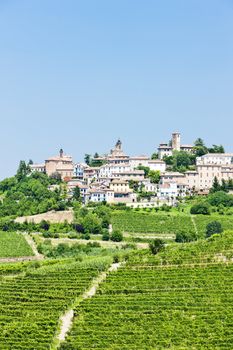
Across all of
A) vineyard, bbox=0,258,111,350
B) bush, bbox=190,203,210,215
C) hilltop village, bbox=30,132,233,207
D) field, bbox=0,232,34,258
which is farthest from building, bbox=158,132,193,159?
vineyard, bbox=0,258,111,350

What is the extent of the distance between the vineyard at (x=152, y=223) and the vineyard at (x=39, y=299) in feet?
69.8

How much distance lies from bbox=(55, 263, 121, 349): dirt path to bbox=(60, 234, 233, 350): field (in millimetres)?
385

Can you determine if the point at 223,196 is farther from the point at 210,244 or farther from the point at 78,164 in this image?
the point at 210,244

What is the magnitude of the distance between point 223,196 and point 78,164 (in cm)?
2246

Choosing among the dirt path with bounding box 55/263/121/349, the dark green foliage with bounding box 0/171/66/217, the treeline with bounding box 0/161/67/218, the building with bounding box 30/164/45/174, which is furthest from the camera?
the building with bounding box 30/164/45/174

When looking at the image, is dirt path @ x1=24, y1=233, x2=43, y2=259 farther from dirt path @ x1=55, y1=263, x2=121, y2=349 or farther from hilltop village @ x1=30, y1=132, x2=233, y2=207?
dirt path @ x1=55, y1=263, x2=121, y2=349

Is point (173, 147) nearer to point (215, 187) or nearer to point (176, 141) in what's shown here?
point (176, 141)

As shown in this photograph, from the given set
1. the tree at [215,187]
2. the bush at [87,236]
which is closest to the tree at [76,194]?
the bush at [87,236]

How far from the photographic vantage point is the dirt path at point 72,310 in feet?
105

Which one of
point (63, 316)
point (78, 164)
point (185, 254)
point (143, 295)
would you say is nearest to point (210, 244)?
point (185, 254)

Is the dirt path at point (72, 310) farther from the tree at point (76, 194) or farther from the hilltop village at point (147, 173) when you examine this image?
the tree at point (76, 194)

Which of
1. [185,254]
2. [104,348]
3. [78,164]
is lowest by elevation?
[104,348]

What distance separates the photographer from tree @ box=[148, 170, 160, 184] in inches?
3270

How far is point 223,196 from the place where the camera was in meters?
75.1
